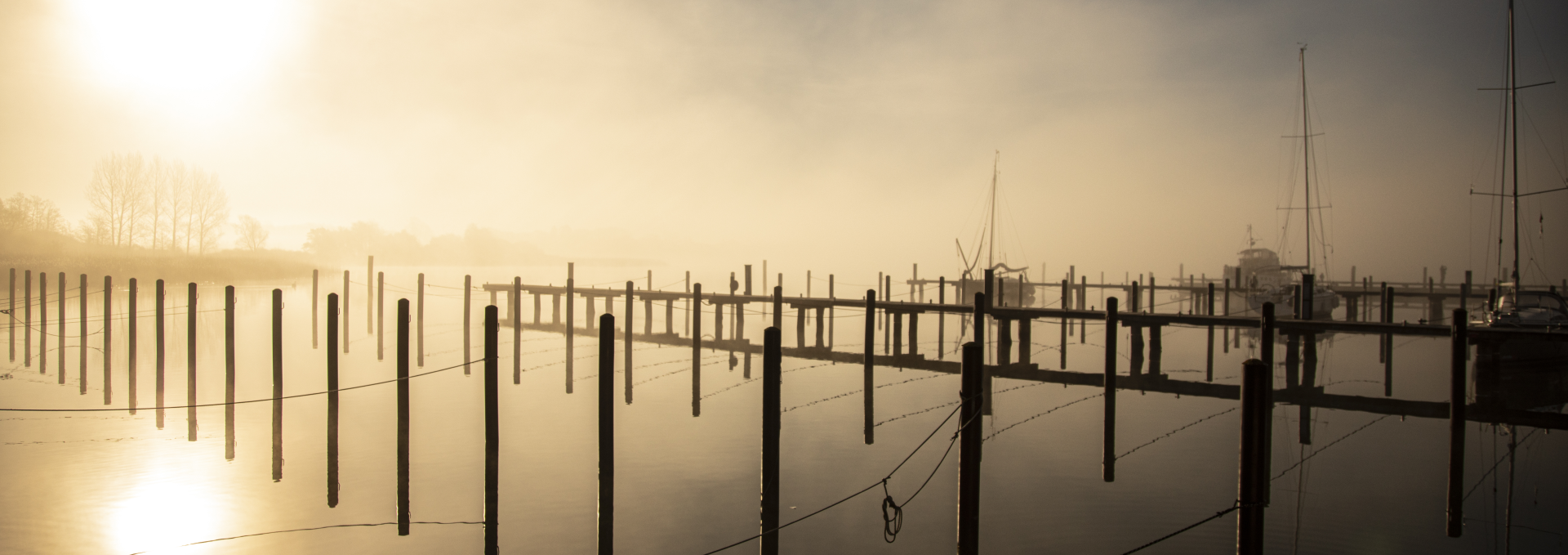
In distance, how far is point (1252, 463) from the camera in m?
5.98

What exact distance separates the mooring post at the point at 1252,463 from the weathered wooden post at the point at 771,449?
3.99m

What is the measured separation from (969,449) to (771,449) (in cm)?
200

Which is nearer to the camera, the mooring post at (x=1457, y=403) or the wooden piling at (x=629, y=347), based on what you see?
the mooring post at (x=1457, y=403)

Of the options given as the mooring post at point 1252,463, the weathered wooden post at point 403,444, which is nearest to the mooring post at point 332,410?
the weathered wooden post at point 403,444

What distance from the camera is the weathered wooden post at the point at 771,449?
7.41 meters

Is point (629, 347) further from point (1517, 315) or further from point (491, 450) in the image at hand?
point (1517, 315)

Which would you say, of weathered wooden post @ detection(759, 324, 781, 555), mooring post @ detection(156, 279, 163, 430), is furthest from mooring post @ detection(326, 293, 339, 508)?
mooring post @ detection(156, 279, 163, 430)

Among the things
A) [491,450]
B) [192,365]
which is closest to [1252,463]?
[491,450]

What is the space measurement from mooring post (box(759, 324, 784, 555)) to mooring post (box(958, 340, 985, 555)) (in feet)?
6.02

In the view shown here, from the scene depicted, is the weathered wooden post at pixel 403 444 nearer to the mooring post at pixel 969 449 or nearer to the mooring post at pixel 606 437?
the mooring post at pixel 606 437

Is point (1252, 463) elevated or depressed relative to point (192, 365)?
elevated

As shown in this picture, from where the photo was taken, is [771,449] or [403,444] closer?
[771,449]

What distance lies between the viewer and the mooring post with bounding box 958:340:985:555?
6.49 m

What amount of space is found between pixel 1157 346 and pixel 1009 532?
627 centimetres
